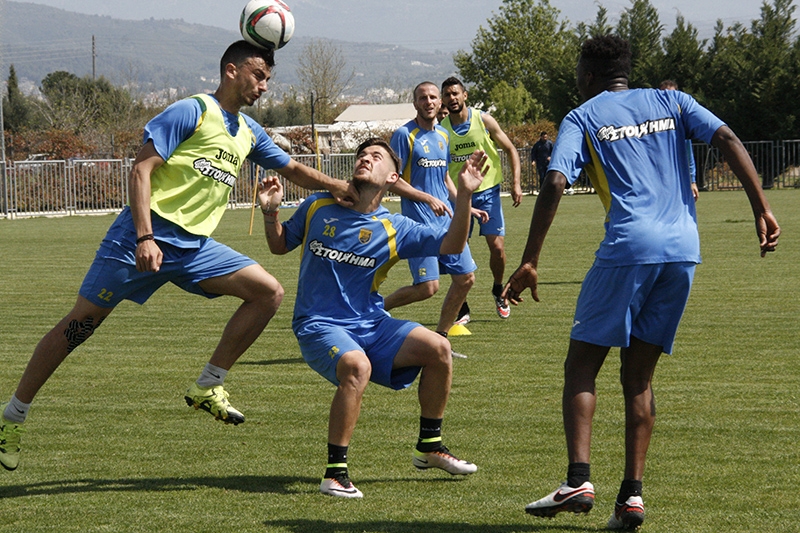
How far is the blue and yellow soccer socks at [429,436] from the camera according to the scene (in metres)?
5.40

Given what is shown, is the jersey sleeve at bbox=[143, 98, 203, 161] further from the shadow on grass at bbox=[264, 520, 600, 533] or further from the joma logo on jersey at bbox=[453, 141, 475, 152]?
the joma logo on jersey at bbox=[453, 141, 475, 152]

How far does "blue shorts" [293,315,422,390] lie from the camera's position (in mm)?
5254

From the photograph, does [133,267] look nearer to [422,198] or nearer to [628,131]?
[422,198]

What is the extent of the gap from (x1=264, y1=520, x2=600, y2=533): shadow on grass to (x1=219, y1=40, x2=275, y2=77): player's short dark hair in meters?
2.61

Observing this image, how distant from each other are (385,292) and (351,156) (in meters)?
26.5

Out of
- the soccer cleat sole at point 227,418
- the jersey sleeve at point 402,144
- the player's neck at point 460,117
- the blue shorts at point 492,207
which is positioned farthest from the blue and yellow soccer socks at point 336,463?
the player's neck at point 460,117

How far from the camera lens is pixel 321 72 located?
81.4 meters

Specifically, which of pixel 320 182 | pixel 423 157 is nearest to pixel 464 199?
pixel 320 182

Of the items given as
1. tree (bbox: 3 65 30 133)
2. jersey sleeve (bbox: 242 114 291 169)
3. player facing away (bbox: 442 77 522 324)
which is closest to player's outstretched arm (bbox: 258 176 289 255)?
→ jersey sleeve (bbox: 242 114 291 169)

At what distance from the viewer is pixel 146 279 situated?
19.2 ft

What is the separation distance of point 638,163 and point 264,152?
258 centimetres

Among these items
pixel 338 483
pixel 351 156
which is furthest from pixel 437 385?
pixel 351 156

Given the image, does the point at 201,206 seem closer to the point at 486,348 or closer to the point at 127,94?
the point at 486,348

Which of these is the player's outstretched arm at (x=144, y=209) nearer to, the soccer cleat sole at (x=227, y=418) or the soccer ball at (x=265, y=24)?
the soccer cleat sole at (x=227, y=418)
